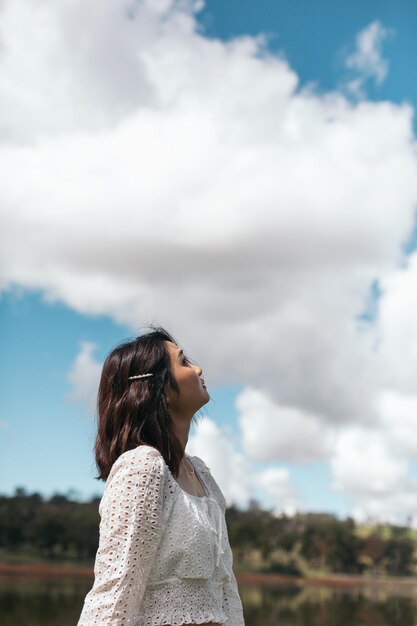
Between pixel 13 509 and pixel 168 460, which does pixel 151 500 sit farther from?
pixel 13 509

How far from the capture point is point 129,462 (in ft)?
4.65

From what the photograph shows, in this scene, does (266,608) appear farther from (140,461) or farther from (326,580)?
(140,461)

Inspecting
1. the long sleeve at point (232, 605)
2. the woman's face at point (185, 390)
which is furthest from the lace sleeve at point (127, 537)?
the long sleeve at point (232, 605)

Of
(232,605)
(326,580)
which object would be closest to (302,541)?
(326,580)

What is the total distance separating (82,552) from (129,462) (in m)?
25.9

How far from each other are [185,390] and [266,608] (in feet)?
66.9

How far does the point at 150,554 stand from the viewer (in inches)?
53.8

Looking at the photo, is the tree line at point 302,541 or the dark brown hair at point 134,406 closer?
the dark brown hair at point 134,406

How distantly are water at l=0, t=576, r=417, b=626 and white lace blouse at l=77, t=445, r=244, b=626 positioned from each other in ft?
41.5

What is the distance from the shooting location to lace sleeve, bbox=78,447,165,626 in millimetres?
1329

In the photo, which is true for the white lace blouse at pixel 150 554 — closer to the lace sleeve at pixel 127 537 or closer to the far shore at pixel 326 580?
the lace sleeve at pixel 127 537

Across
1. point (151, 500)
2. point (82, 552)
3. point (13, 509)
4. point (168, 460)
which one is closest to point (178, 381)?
point (168, 460)

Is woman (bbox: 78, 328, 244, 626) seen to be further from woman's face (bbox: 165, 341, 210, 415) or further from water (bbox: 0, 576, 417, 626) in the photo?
water (bbox: 0, 576, 417, 626)

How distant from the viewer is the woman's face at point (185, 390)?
61.7 inches
